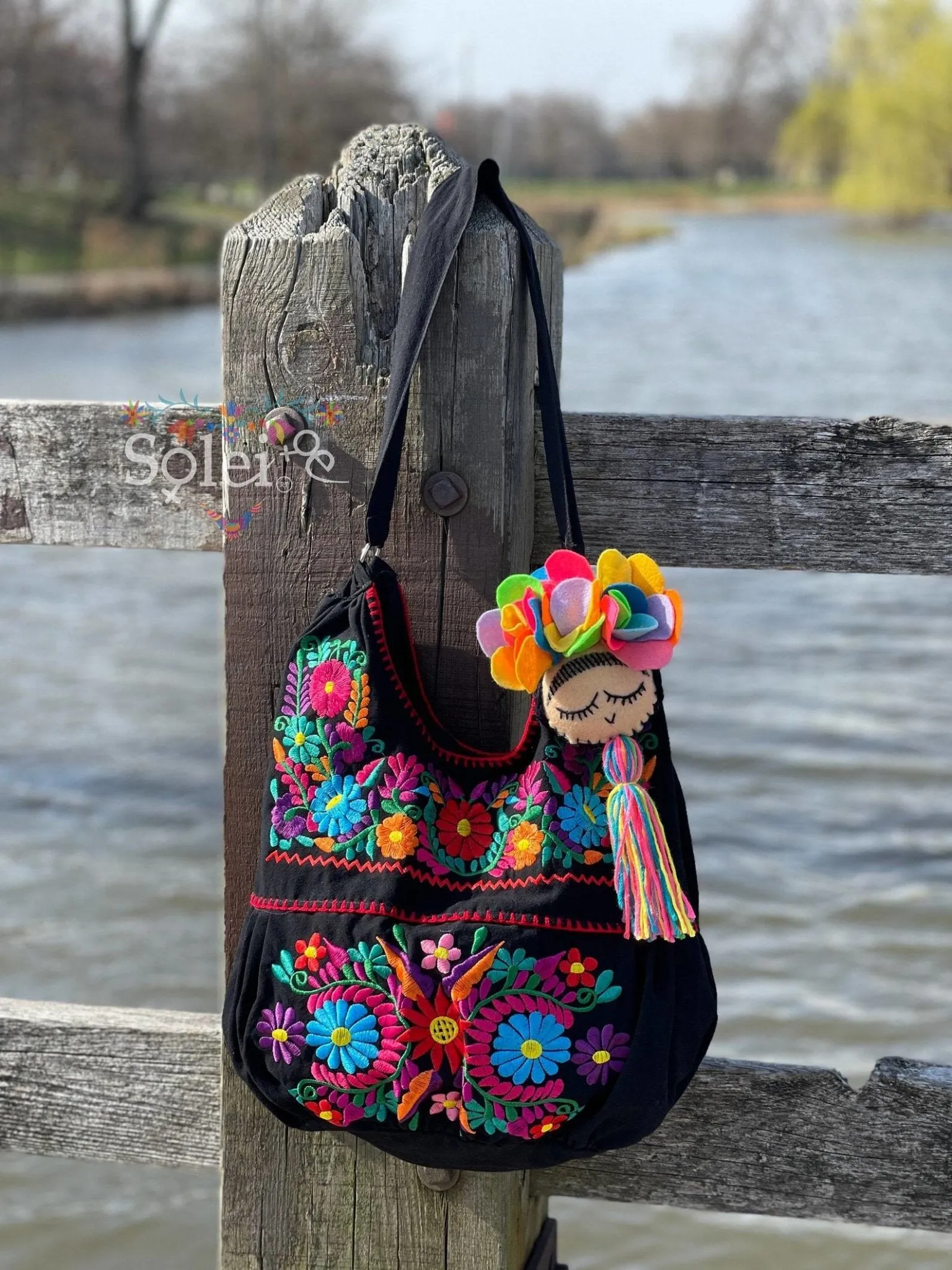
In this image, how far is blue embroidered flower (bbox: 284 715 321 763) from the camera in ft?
4.94

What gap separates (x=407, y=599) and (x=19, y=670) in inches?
208

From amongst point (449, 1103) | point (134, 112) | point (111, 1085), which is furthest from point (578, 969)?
point (134, 112)

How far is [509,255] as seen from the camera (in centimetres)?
156

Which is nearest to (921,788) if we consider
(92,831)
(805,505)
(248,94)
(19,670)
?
(92,831)

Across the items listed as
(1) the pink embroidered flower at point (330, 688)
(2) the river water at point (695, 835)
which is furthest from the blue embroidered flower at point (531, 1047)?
(2) the river water at point (695, 835)

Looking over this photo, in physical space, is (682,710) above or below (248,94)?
below

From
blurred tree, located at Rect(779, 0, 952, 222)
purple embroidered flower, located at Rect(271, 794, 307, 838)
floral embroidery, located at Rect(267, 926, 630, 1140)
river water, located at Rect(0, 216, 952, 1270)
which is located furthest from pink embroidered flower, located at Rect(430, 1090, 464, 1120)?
blurred tree, located at Rect(779, 0, 952, 222)

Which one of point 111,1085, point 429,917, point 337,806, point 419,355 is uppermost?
point 419,355

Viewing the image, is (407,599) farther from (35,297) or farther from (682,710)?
(35,297)

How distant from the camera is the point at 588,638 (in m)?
1.40

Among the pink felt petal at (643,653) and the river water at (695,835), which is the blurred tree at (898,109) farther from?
the pink felt petal at (643,653)

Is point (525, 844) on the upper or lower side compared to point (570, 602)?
lower

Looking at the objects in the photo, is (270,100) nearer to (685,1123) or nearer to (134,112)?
(134,112)

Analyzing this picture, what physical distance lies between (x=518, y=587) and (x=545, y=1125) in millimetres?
557
